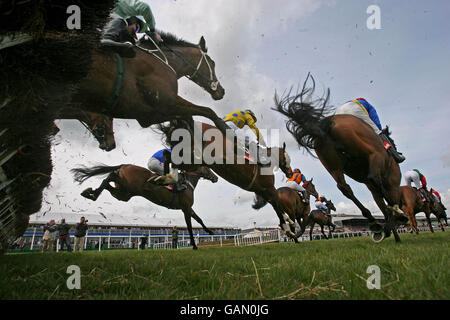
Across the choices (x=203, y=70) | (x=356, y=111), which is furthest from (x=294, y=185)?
(x=203, y=70)

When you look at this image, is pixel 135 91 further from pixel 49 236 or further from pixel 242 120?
pixel 49 236

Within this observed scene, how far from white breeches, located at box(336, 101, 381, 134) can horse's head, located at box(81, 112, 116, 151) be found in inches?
180

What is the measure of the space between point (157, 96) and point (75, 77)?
1186mm

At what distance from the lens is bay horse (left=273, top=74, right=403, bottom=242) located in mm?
4371

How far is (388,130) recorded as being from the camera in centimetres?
524

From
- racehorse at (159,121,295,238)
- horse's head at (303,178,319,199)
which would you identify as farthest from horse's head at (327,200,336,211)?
racehorse at (159,121,295,238)

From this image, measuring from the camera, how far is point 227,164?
493 centimetres

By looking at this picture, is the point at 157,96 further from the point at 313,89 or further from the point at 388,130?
the point at 388,130

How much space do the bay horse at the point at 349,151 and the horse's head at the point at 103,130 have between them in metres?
3.23

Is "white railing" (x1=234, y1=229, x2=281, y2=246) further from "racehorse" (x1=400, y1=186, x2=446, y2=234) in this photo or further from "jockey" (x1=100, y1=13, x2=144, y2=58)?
"jockey" (x1=100, y1=13, x2=144, y2=58)
